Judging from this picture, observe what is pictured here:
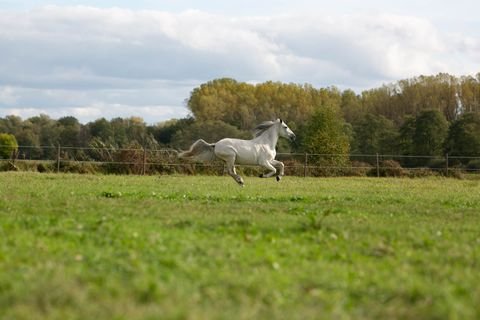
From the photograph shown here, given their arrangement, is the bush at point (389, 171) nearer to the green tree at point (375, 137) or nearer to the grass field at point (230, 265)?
the green tree at point (375, 137)

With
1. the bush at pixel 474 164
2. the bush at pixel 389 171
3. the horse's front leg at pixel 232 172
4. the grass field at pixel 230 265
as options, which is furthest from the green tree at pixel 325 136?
the grass field at pixel 230 265

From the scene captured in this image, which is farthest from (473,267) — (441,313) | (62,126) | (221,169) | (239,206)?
(62,126)

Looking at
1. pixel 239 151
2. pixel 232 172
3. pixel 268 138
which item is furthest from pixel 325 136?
pixel 232 172

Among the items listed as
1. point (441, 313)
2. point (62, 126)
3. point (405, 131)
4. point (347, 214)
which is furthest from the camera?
point (62, 126)

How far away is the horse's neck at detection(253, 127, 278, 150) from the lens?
23891mm

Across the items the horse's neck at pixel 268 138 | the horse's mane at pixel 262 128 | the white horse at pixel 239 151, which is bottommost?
the white horse at pixel 239 151

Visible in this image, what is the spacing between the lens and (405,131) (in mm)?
61719

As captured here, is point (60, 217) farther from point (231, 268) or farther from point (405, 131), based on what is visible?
point (405, 131)

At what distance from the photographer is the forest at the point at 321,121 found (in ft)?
187

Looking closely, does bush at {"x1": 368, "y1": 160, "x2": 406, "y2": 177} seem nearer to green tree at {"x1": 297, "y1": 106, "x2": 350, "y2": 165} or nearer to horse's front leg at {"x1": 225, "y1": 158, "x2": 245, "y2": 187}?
green tree at {"x1": 297, "y1": 106, "x2": 350, "y2": 165}

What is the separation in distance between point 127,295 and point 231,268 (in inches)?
60.1

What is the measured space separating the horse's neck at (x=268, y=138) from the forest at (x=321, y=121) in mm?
26560

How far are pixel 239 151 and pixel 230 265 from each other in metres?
15.5

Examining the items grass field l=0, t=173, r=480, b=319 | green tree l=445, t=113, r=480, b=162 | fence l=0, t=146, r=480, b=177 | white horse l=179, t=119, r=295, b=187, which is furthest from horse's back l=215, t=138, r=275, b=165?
green tree l=445, t=113, r=480, b=162
